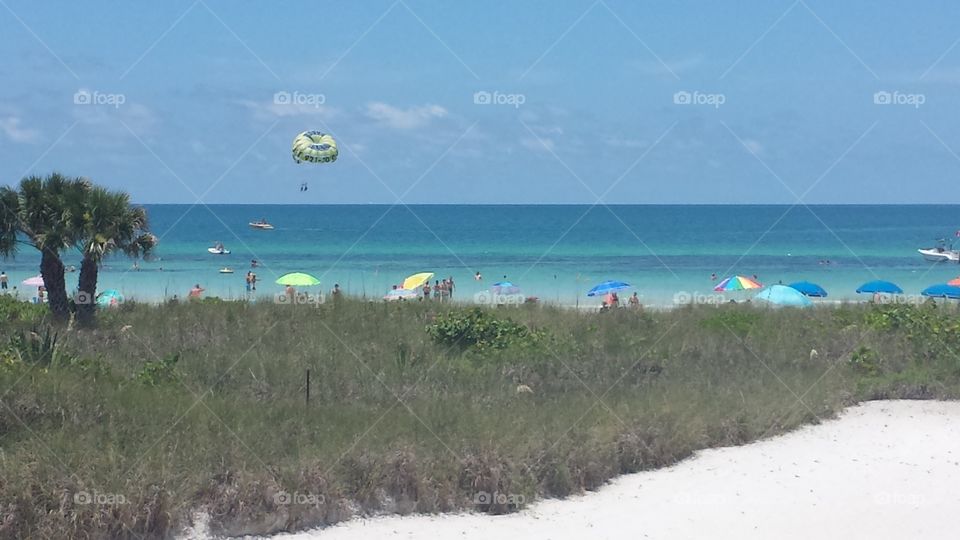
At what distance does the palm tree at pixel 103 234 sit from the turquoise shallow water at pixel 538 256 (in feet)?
36.3

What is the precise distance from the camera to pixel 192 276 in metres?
58.5

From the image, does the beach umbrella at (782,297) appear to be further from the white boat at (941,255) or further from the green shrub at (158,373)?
the white boat at (941,255)

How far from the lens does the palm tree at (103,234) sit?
20203 mm

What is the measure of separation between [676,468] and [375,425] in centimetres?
387

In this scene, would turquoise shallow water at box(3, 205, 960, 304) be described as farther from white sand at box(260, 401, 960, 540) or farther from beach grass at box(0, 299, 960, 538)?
white sand at box(260, 401, 960, 540)

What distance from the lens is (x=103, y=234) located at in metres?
20.4

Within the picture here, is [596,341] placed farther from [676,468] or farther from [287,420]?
[287,420]
